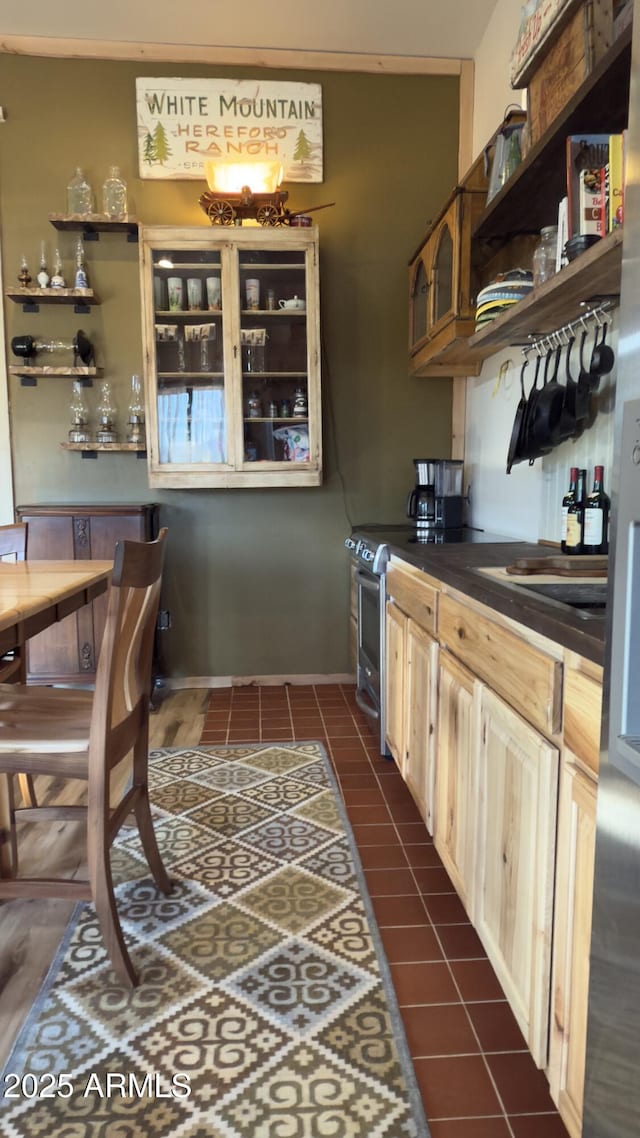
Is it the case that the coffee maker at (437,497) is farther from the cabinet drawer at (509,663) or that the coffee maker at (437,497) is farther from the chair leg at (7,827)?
the chair leg at (7,827)

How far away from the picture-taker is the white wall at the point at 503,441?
2191mm

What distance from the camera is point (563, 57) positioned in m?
1.62

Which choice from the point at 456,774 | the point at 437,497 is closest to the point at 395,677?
the point at 456,774

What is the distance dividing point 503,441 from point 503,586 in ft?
5.66

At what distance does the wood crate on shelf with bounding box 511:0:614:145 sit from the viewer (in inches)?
58.7

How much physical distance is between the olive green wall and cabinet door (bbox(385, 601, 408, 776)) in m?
1.20

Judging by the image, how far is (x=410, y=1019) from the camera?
137 centimetres

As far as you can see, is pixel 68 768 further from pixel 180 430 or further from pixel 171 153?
pixel 171 153

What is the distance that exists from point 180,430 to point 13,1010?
2499 mm

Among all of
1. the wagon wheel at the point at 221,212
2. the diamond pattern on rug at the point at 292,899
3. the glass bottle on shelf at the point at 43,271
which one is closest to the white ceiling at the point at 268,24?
the wagon wheel at the point at 221,212

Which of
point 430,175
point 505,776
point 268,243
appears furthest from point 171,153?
point 505,776

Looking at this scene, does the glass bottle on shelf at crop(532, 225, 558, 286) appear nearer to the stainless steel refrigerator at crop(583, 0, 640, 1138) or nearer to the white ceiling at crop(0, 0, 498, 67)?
the stainless steel refrigerator at crop(583, 0, 640, 1138)

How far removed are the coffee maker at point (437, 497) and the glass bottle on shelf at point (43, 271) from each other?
2062 mm

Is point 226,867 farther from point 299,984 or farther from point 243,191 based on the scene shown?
point 243,191
